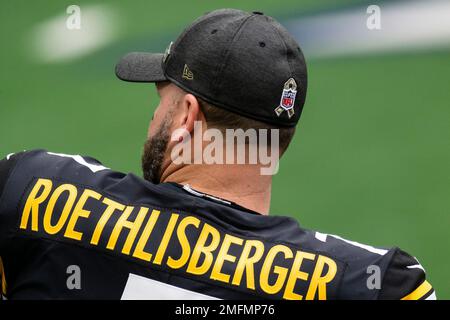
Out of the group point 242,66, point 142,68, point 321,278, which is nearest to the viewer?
point 321,278

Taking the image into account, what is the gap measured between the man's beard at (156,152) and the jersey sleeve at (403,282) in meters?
0.48

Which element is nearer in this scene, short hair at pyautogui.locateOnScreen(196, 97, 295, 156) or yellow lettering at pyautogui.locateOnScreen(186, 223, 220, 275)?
yellow lettering at pyautogui.locateOnScreen(186, 223, 220, 275)

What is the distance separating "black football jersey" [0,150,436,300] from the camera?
4.80ft

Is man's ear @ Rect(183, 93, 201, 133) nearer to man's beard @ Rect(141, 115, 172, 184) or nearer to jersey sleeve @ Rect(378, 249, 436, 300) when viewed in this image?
man's beard @ Rect(141, 115, 172, 184)

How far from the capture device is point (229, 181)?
63.5 inches

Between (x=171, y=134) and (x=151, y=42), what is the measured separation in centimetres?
203

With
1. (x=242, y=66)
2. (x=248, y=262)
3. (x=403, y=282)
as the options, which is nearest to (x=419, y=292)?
(x=403, y=282)

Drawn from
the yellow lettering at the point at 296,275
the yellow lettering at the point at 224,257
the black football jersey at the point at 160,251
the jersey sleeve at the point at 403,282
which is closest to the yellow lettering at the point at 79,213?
the black football jersey at the point at 160,251

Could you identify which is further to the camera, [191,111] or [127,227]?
[191,111]

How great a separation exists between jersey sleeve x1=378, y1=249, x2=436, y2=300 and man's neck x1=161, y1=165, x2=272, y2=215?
0.94ft

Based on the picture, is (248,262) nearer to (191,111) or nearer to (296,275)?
(296,275)

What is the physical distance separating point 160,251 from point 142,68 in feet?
1.47

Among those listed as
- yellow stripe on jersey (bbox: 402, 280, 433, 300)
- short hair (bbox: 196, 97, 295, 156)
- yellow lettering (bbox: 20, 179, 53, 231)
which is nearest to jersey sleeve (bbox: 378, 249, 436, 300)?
yellow stripe on jersey (bbox: 402, 280, 433, 300)

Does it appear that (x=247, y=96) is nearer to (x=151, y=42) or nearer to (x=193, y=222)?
(x=193, y=222)
